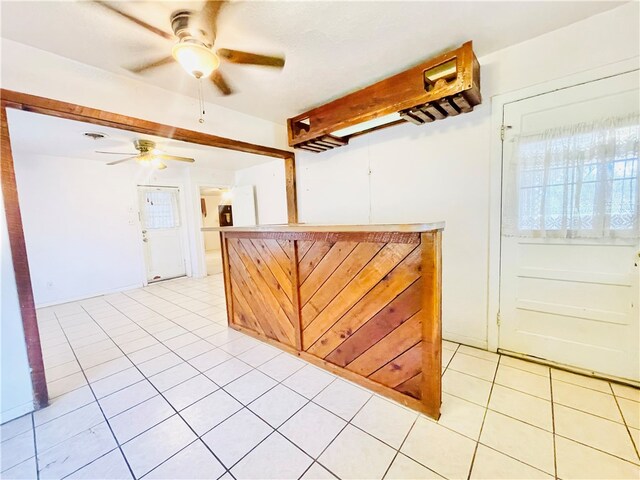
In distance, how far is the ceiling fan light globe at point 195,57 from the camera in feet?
4.95

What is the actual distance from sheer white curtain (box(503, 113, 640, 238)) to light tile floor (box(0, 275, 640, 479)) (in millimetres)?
1134

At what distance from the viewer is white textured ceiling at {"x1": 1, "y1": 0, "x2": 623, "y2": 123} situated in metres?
1.57

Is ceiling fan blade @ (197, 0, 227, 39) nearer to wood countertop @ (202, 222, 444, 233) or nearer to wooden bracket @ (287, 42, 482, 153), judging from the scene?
wooden bracket @ (287, 42, 482, 153)

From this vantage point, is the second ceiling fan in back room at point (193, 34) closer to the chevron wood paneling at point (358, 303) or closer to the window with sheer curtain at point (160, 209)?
the chevron wood paneling at point (358, 303)

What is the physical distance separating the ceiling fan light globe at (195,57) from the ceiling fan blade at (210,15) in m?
0.16

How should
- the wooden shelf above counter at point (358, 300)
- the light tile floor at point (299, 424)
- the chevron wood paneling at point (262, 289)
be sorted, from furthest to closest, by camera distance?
the chevron wood paneling at point (262, 289)
the wooden shelf above counter at point (358, 300)
the light tile floor at point (299, 424)


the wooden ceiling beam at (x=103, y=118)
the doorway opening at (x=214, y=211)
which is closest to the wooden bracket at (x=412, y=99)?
the wooden ceiling beam at (x=103, y=118)

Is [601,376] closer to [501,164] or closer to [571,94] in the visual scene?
[501,164]

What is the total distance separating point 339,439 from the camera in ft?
4.77

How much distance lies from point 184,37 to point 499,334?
10.9 ft

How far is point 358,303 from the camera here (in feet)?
6.05

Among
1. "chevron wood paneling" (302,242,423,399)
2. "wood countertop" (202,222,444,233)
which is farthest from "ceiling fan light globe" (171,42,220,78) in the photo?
"chevron wood paneling" (302,242,423,399)

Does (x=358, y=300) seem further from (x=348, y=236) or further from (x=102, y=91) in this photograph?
(x=102, y=91)

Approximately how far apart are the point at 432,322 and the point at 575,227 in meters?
1.37
